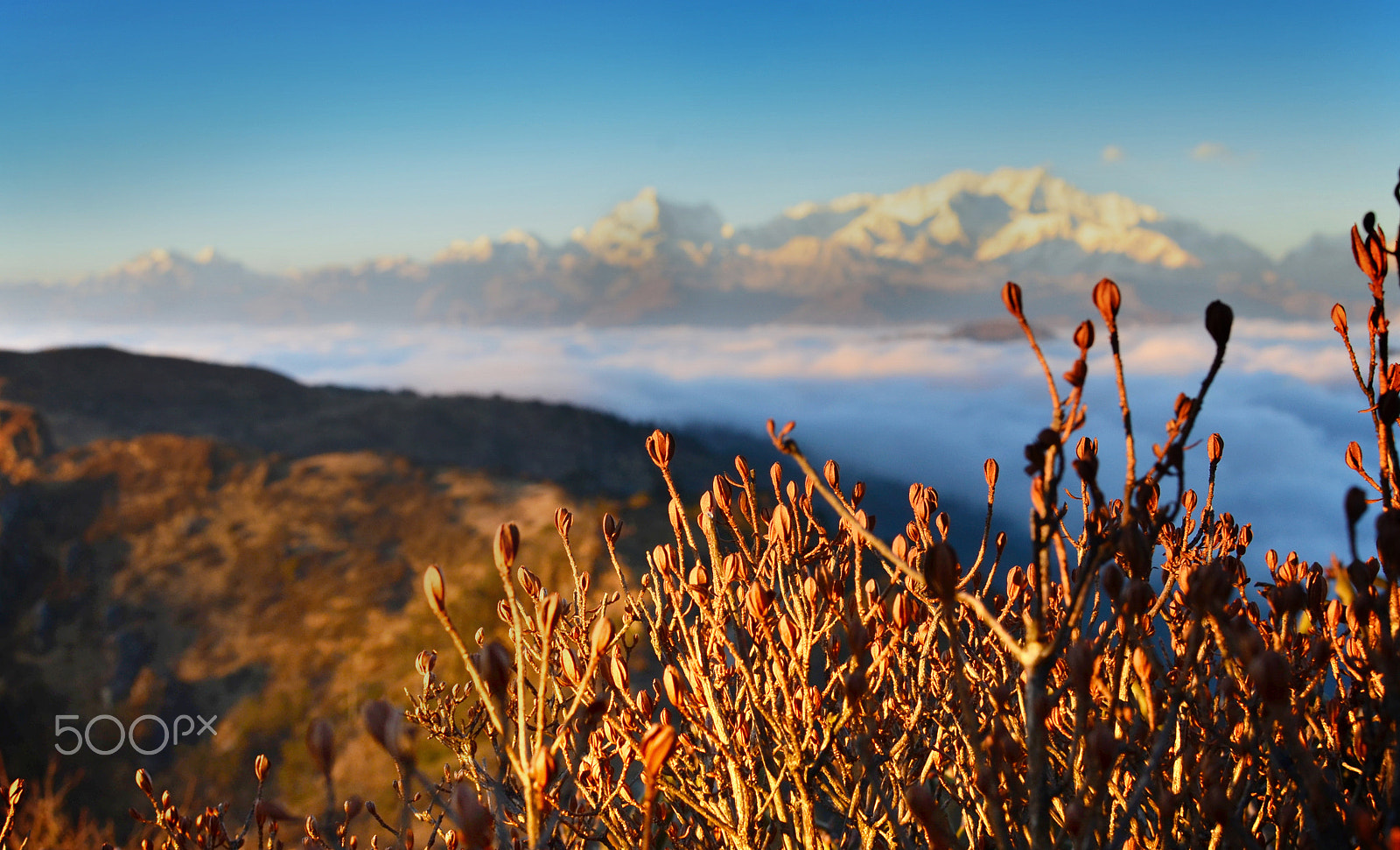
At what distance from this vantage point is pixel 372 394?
6328 centimetres

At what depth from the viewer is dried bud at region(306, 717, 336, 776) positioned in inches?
61.4

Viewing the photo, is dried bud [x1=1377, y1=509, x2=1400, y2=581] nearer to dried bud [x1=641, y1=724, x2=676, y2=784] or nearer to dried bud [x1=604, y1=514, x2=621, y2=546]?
dried bud [x1=641, y1=724, x2=676, y2=784]

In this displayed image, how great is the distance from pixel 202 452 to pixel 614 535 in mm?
43479

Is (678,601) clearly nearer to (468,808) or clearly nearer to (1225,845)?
(468,808)

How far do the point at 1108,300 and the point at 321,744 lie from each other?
189cm

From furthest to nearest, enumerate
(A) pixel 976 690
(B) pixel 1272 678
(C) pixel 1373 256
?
(A) pixel 976 690 < (C) pixel 1373 256 < (B) pixel 1272 678

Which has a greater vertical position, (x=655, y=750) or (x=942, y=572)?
(x=942, y=572)

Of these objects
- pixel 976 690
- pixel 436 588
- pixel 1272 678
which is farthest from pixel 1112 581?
pixel 436 588

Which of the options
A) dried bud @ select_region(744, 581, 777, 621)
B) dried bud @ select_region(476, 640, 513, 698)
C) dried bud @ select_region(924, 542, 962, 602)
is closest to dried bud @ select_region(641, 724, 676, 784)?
dried bud @ select_region(476, 640, 513, 698)

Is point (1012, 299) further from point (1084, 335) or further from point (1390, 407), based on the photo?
point (1390, 407)

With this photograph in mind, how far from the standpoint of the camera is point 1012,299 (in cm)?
180

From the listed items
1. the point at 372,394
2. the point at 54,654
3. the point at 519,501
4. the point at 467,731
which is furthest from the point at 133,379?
the point at 467,731

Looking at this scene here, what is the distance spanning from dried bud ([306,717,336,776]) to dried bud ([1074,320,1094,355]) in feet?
5.73

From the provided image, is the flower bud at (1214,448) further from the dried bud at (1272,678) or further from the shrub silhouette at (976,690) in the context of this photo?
the dried bud at (1272,678)
